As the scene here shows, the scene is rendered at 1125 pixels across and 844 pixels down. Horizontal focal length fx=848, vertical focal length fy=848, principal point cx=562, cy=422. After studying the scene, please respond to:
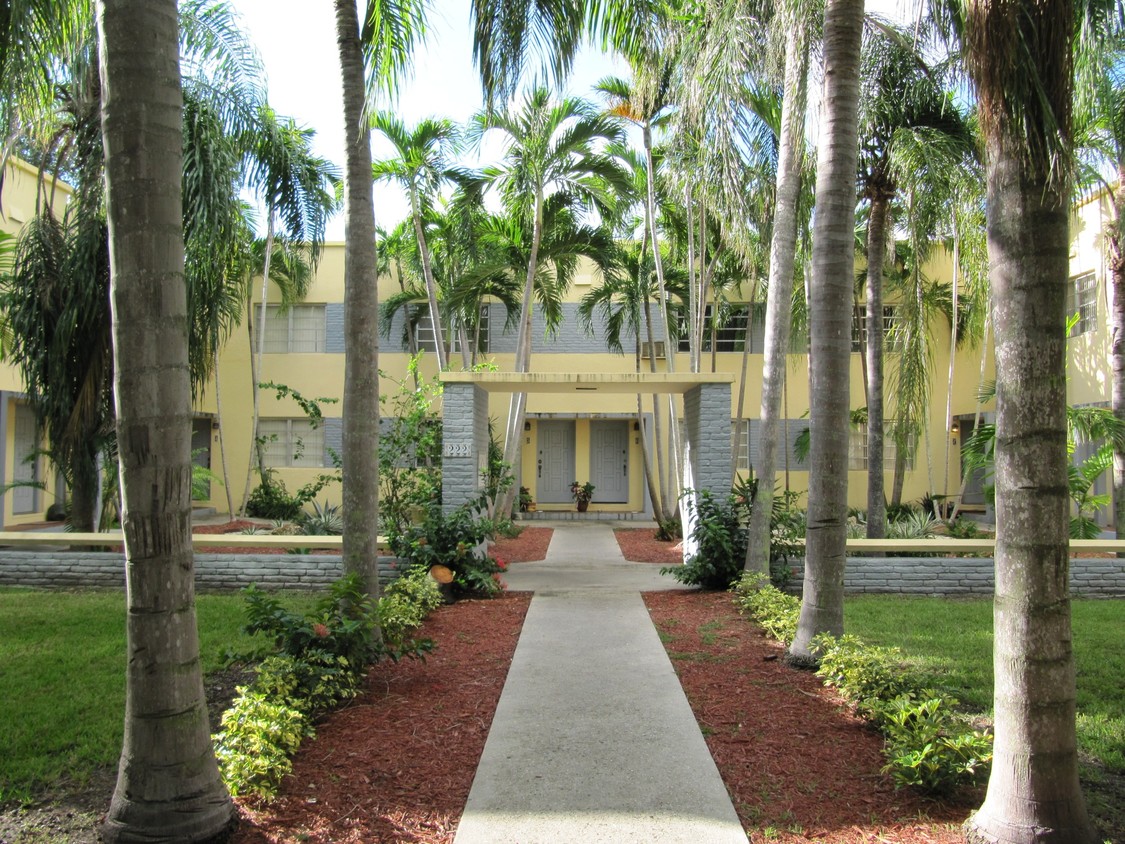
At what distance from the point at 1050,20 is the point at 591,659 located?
5.40 m

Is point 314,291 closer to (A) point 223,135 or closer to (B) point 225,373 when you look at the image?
(B) point 225,373

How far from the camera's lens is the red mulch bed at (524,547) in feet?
44.9

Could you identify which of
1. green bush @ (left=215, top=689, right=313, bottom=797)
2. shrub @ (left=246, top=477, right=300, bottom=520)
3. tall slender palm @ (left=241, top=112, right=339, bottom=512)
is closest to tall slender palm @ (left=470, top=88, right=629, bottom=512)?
tall slender palm @ (left=241, top=112, right=339, bottom=512)

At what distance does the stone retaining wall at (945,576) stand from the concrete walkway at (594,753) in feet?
12.0

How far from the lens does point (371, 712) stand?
5.62m

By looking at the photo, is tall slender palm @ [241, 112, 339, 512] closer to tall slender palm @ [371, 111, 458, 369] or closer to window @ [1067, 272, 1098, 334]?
tall slender palm @ [371, 111, 458, 369]

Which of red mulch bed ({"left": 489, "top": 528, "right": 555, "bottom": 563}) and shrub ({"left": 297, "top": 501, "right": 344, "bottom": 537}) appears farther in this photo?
shrub ({"left": 297, "top": 501, "right": 344, "bottom": 537})

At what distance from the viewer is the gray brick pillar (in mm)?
11383

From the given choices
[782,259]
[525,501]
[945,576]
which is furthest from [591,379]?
[525,501]

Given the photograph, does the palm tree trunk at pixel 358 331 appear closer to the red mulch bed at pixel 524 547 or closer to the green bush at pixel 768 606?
the green bush at pixel 768 606

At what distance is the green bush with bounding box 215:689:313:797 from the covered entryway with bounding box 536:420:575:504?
1766 centimetres

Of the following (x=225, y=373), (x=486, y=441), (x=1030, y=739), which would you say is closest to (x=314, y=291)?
Result: (x=225, y=373)

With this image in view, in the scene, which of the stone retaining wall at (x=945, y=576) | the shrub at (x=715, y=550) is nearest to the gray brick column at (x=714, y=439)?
the shrub at (x=715, y=550)

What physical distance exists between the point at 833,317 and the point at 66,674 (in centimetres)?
652
